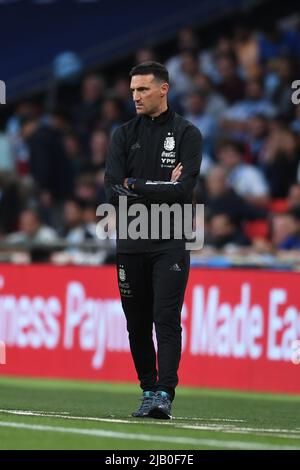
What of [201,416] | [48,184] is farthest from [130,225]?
[48,184]

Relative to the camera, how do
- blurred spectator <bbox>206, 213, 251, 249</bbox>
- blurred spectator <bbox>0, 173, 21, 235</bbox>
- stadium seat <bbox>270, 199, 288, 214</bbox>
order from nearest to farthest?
blurred spectator <bbox>206, 213, 251, 249</bbox>
stadium seat <bbox>270, 199, 288, 214</bbox>
blurred spectator <bbox>0, 173, 21, 235</bbox>

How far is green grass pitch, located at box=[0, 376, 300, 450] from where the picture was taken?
7461mm

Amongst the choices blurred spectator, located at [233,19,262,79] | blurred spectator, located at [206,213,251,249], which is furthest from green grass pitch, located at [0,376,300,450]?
blurred spectator, located at [233,19,262,79]

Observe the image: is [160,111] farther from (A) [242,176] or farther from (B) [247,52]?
(B) [247,52]

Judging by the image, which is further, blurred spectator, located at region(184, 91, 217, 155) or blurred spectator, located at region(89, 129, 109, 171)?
blurred spectator, located at region(89, 129, 109, 171)

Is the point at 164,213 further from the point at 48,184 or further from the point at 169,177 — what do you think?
the point at 48,184

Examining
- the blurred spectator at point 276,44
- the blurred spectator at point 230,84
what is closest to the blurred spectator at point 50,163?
the blurred spectator at point 230,84

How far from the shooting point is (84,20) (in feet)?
83.3

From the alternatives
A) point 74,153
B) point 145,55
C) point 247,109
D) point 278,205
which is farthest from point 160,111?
point 145,55

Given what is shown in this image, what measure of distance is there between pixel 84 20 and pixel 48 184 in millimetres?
6112

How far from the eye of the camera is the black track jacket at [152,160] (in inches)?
365

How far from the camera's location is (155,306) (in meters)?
9.30

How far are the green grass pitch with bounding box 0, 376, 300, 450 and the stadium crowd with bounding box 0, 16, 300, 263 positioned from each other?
3.38 metres

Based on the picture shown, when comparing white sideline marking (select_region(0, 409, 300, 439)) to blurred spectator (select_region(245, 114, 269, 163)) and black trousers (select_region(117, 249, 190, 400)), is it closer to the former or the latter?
black trousers (select_region(117, 249, 190, 400))
